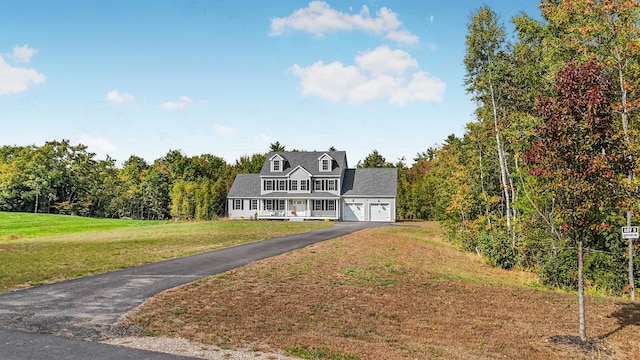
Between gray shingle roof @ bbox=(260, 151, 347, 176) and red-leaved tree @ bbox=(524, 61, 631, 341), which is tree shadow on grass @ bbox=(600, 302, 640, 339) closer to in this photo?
red-leaved tree @ bbox=(524, 61, 631, 341)

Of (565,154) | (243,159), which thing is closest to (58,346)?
(565,154)

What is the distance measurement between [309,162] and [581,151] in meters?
45.9

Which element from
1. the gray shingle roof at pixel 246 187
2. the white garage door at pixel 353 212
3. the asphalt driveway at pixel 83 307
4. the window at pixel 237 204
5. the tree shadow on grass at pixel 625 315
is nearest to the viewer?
the asphalt driveway at pixel 83 307

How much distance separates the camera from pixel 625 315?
36.7 ft

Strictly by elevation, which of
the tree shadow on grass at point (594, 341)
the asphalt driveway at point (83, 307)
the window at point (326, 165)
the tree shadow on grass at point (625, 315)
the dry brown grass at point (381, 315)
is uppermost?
the window at point (326, 165)

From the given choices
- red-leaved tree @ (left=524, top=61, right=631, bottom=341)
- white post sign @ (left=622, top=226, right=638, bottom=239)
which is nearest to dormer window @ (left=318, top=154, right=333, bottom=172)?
white post sign @ (left=622, top=226, right=638, bottom=239)

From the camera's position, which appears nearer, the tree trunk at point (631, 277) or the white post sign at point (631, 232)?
the white post sign at point (631, 232)

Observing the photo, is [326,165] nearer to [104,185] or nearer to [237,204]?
[237,204]

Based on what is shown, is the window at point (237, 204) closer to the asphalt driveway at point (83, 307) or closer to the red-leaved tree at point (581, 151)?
the asphalt driveway at point (83, 307)

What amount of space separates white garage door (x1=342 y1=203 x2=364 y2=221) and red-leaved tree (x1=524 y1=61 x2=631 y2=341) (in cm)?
4234

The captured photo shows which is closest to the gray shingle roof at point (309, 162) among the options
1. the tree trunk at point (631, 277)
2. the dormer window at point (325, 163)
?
the dormer window at point (325, 163)

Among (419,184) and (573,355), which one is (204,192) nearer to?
(419,184)

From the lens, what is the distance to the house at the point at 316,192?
51000mm

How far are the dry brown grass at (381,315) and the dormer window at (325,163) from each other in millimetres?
36711
